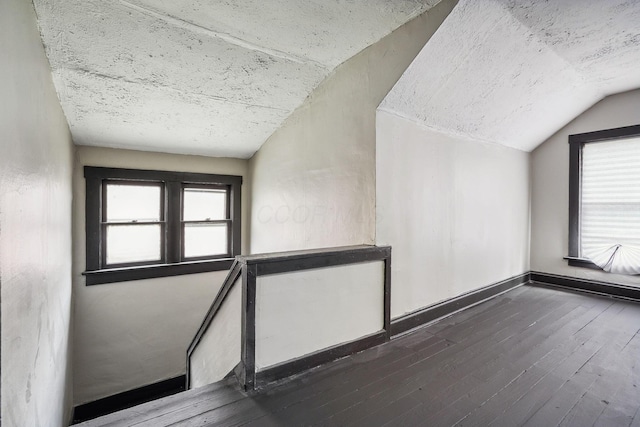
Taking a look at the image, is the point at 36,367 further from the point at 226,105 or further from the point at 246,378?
the point at 226,105

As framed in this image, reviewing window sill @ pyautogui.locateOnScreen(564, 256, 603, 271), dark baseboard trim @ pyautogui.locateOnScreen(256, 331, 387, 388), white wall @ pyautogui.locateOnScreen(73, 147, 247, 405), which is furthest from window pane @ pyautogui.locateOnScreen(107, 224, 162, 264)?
window sill @ pyautogui.locateOnScreen(564, 256, 603, 271)

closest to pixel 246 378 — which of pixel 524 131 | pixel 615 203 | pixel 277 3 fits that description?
pixel 277 3

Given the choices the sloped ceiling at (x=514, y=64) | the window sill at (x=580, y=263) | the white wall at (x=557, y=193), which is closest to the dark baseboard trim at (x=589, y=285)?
the white wall at (x=557, y=193)

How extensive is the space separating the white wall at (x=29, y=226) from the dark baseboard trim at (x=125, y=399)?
3.79ft

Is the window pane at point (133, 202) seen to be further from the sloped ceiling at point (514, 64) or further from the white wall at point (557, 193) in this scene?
the white wall at point (557, 193)

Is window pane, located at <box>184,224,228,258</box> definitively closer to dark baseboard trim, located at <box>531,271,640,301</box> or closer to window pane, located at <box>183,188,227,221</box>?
window pane, located at <box>183,188,227,221</box>

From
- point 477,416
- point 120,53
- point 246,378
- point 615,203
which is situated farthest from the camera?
point 615,203

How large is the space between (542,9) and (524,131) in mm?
1832

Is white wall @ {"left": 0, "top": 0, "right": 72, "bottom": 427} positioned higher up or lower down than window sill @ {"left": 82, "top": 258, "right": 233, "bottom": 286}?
higher up

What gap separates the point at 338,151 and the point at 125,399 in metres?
3.71

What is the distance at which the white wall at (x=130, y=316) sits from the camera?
10.8 ft

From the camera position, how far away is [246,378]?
1.72 meters

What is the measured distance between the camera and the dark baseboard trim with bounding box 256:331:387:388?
1.80m

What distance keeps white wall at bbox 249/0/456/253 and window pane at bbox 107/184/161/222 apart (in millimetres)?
1547
